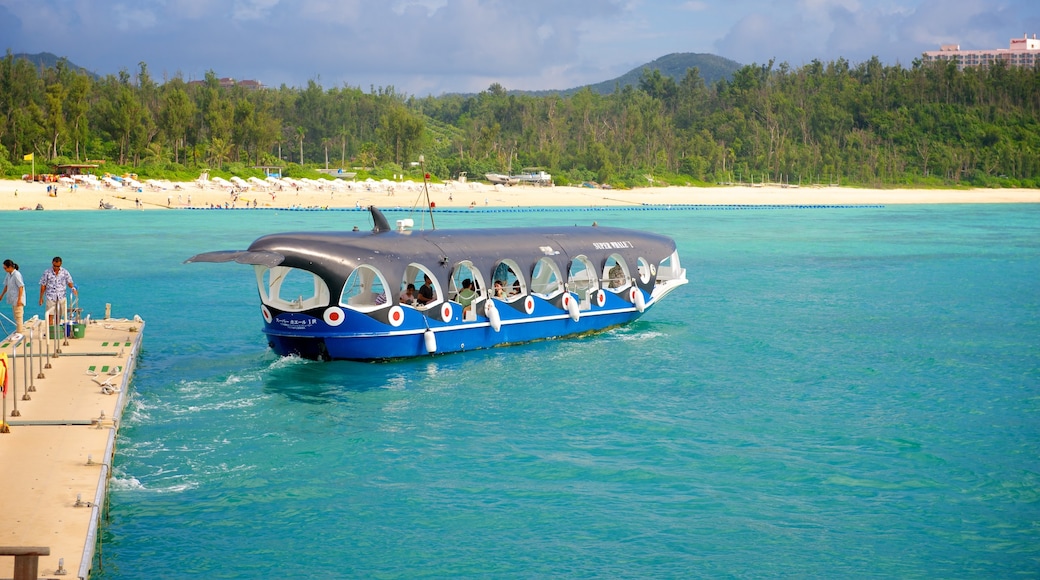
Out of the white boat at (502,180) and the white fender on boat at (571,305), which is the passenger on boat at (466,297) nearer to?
the white fender on boat at (571,305)

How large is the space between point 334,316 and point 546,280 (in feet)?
22.7

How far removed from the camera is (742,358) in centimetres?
2530

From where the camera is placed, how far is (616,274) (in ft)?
87.9

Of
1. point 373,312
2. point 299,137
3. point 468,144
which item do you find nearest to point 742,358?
point 373,312

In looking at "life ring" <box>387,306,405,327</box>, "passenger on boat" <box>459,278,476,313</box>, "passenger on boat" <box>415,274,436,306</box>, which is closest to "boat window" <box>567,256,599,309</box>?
"passenger on boat" <box>459,278,476,313</box>

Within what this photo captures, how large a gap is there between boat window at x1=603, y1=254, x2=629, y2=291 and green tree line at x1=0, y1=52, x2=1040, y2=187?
80733 mm

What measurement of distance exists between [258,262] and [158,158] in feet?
295

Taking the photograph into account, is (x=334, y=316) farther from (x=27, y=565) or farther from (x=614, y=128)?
(x=614, y=128)

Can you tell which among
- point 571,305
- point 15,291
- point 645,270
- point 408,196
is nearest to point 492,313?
point 571,305

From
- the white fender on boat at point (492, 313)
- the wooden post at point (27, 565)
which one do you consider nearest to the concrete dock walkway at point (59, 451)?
the wooden post at point (27, 565)

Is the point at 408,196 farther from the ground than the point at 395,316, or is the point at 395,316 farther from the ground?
the point at 408,196

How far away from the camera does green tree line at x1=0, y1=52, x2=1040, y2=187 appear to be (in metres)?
103

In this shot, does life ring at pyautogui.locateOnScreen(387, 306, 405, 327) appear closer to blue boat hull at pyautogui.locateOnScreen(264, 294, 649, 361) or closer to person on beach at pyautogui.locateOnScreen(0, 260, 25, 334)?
blue boat hull at pyautogui.locateOnScreen(264, 294, 649, 361)

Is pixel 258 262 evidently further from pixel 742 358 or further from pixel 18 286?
pixel 742 358
